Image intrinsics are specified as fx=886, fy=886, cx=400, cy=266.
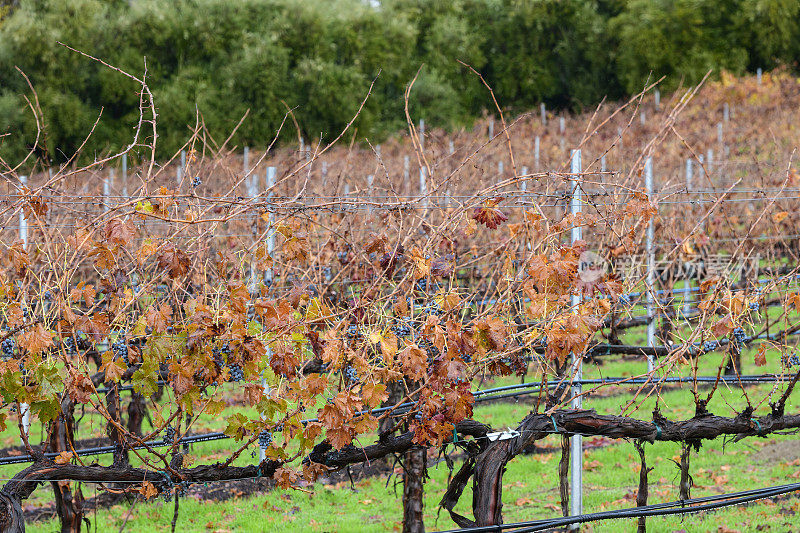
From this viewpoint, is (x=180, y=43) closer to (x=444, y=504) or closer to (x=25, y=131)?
(x=25, y=131)

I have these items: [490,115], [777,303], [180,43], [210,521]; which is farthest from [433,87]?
[210,521]

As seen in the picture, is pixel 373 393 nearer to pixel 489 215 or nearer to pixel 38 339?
pixel 489 215

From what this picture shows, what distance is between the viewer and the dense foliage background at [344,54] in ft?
76.3

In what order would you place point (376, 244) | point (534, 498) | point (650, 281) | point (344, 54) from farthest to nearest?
point (344, 54) < point (534, 498) < point (650, 281) < point (376, 244)

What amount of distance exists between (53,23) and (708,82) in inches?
712

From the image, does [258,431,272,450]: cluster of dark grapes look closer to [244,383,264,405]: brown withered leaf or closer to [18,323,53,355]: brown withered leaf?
[244,383,264,405]: brown withered leaf

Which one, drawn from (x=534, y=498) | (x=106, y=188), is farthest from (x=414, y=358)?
(x=106, y=188)

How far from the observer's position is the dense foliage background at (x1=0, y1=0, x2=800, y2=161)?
76.3ft

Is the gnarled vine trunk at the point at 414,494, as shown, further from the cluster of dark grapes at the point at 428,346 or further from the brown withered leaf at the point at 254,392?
the brown withered leaf at the point at 254,392

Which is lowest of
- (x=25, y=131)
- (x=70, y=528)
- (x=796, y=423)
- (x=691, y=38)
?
(x=70, y=528)

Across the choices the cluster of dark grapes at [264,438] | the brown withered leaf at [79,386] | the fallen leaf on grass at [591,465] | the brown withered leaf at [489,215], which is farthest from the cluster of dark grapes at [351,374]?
the fallen leaf on grass at [591,465]

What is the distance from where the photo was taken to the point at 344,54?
26.5 metres

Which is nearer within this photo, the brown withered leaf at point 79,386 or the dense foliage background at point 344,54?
the brown withered leaf at point 79,386

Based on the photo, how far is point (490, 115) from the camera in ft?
89.9
